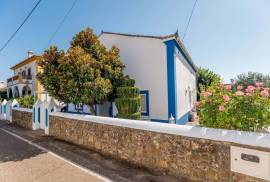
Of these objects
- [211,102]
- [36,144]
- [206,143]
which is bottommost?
[36,144]

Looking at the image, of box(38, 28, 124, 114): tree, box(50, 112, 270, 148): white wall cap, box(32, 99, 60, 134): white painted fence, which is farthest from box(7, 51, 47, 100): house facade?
box(50, 112, 270, 148): white wall cap

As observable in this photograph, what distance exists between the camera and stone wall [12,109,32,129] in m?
14.5

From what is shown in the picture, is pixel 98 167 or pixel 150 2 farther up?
pixel 150 2

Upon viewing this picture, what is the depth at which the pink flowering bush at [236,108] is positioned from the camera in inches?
153

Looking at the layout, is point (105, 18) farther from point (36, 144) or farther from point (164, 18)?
point (36, 144)

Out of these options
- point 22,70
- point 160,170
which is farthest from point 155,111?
point 22,70

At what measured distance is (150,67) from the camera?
11.5 m

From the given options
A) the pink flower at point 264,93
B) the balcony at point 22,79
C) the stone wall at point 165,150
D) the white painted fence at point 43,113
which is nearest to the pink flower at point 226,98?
the pink flower at point 264,93

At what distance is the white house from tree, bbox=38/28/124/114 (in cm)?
123

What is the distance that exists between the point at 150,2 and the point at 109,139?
8024 millimetres

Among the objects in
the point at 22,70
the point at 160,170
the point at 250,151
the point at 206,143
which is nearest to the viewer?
the point at 250,151

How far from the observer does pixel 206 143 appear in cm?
445

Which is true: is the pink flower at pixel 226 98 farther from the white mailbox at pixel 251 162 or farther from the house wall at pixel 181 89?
the house wall at pixel 181 89

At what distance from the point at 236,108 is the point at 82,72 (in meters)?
7.33
